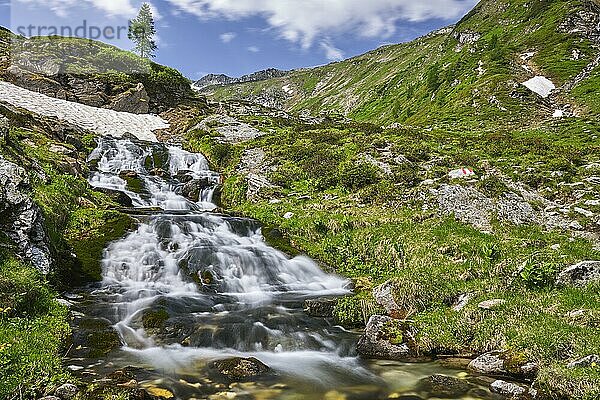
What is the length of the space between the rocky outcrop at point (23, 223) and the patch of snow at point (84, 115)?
3122 centimetres

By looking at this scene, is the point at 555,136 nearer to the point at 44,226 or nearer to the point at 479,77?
the point at 44,226

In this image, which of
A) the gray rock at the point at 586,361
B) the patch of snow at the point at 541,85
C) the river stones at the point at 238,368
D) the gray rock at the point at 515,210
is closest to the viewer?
the gray rock at the point at 586,361

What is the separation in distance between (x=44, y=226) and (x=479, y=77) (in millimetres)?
73947

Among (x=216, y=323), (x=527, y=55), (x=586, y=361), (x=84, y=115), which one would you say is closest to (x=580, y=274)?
(x=586, y=361)

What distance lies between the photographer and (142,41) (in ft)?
319

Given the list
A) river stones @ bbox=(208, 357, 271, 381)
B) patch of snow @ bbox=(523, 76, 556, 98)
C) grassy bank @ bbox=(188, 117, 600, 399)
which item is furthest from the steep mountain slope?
river stones @ bbox=(208, 357, 271, 381)

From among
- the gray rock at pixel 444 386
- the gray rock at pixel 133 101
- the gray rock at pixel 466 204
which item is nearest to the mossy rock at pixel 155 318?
the gray rock at pixel 444 386

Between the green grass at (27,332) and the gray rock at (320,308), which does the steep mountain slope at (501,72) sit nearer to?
the gray rock at (320,308)

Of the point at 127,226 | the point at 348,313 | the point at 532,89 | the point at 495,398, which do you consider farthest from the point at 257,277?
the point at 532,89

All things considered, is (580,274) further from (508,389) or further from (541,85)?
(541,85)

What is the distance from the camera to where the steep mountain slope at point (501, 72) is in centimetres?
5659

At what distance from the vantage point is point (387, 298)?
511 inches

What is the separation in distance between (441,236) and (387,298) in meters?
4.50

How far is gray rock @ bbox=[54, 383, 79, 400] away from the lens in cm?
702
